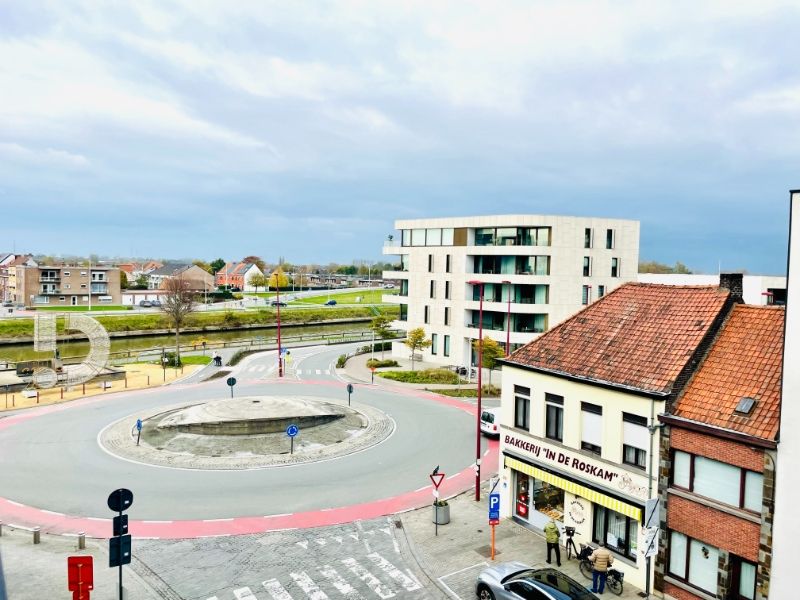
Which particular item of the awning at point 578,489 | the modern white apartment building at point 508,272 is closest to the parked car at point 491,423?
the awning at point 578,489

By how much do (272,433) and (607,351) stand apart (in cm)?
1885

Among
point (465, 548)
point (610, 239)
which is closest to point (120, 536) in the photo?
point (465, 548)

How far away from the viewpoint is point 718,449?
1515cm

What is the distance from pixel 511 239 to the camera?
53.2 meters

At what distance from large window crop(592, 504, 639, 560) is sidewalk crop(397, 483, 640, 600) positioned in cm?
100

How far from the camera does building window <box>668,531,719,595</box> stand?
15344 mm

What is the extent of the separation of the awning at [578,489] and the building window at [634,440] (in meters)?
1.22

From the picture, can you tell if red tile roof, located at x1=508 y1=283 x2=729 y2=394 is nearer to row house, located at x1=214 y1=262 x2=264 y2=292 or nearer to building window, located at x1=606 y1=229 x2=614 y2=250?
building window, located at x1=606 y1=229 x2=614 y2=250

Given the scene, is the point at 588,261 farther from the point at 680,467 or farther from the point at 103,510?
the point at 103,510

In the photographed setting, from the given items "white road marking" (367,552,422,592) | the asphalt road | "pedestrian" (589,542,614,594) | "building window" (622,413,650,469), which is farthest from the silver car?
the asphalt road

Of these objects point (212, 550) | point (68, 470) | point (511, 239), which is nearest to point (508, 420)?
point (212, 550)

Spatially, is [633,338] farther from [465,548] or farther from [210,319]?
[210,319]

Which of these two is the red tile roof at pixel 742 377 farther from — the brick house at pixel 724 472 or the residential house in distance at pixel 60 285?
the residential house in distance at pixel 60 285

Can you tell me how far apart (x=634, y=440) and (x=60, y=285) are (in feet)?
401
